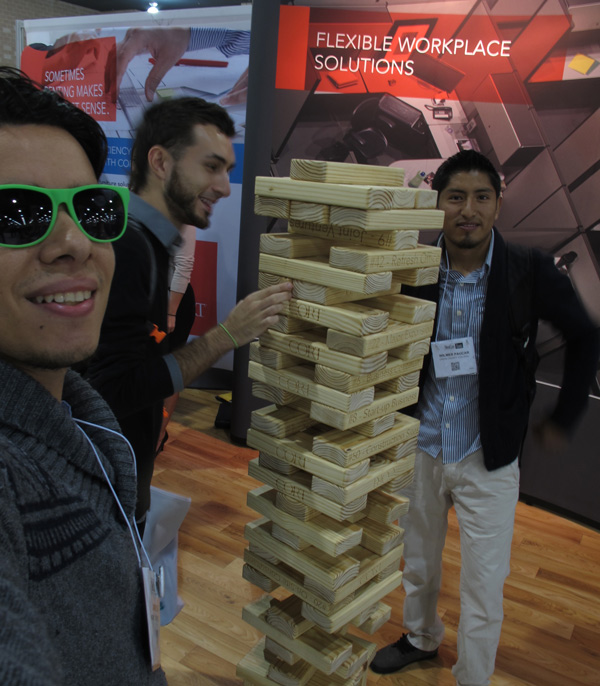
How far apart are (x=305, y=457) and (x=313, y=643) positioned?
2.24 ft

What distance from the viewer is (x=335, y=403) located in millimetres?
1545

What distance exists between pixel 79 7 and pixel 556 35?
1334cm

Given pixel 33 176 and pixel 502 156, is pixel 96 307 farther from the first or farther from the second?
pixel 502 156

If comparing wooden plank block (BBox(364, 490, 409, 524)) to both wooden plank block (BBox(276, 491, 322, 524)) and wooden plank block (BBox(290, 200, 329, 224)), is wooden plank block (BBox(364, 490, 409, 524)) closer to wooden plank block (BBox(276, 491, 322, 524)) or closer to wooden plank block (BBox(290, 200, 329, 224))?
wooden plank block (BBox(276, 491, 322, 524))

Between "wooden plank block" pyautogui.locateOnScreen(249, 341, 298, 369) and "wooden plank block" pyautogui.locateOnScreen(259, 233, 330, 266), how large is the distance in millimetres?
287

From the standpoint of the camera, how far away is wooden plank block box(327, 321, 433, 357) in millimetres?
1484

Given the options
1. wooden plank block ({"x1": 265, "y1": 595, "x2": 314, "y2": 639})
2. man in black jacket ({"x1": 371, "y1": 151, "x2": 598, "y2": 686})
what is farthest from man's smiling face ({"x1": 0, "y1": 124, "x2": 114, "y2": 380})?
man in black jacket ({"x1": 371, "y1": 151, "x2": 598, "y2": 686})

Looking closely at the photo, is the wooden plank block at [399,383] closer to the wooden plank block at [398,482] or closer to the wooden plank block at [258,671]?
the wooden plank block at [398,482]

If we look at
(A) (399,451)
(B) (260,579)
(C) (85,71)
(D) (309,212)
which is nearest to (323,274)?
(D) (309,212)

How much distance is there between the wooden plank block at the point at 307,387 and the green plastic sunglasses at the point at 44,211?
29.9 inches

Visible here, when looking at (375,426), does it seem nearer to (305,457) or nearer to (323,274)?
(305,457)

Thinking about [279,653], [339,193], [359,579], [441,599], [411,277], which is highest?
[339,193]

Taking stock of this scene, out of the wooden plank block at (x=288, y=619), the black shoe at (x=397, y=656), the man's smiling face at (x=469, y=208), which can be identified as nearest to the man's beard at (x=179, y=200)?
the man's smiling face at (x=469, y=208)

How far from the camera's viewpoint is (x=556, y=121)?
11.3 feet
